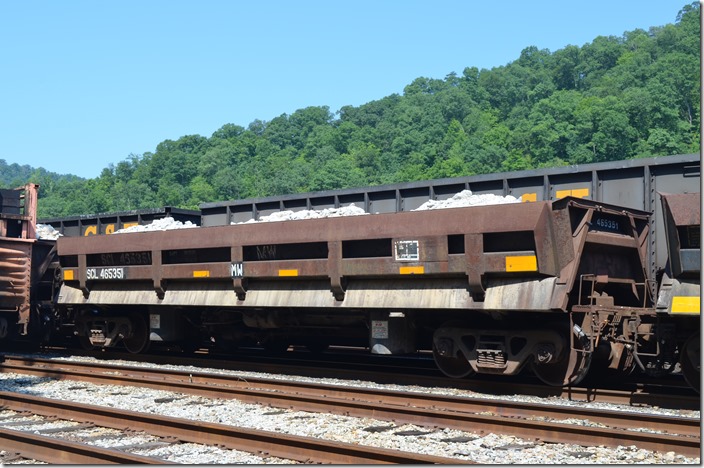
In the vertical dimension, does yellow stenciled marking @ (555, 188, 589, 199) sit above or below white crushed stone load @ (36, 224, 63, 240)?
above

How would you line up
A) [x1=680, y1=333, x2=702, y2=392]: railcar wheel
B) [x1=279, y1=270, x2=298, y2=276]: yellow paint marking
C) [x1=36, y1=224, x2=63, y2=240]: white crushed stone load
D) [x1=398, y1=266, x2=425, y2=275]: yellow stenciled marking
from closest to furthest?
1. [x1=680, y1=333, x2=702, y2=392]: railcar wheel
2. [x1=398, y1=266, x2=425, y2=275]: yellow stenciled marking
3. [x1=279, y1=270, x2=298, y2=276]: yellow paint marking
4. [x1=36, y1=224, x2=63, y2=240]: white crushed stone load

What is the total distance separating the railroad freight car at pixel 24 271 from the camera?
16.2 m

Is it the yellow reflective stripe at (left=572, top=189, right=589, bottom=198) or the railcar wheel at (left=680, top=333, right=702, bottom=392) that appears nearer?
the railcar wheel at (left=680, top=333, right=702, bottom=392)

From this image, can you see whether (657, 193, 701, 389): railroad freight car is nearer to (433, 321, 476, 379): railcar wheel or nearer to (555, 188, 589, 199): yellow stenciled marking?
(433, 321, 476, 379): railcar wheel

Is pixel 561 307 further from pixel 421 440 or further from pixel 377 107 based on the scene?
pixel 377 107

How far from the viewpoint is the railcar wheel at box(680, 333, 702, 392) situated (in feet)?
30.8

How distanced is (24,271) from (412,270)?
9509mm

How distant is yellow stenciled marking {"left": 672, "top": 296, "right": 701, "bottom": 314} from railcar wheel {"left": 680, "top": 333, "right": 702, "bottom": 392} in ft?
1.59

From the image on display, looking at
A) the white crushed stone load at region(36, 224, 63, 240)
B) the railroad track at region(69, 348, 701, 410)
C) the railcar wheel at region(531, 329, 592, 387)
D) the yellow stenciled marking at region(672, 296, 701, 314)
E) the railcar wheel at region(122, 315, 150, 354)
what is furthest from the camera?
the white crushed stone load at region(36, 224, 63, 240)

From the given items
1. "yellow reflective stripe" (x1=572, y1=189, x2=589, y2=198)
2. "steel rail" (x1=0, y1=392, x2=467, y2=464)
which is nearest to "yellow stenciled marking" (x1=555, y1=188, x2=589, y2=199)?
"yellow reflective stripe" (x1=572, y1=189, x2=589, y2=198)

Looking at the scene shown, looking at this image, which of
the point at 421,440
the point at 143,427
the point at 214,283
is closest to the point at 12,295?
the point at 214,283

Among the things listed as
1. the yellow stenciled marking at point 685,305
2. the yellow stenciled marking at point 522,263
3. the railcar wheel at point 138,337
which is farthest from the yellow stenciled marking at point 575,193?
the railcar wheel at point 138,337

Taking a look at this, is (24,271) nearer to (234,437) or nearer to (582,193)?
(234,437)

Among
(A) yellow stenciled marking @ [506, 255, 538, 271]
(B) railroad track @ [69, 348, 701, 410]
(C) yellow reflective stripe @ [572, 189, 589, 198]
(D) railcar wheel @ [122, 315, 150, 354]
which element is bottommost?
(B) railroad track @ [69, 348, 701, 410]
